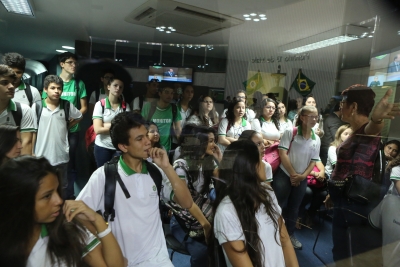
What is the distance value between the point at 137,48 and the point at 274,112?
3.19ft

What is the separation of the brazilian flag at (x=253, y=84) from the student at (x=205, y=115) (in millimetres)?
253

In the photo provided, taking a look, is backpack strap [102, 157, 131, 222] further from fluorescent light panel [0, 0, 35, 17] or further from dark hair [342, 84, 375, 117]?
dark hair [342, 84, 375, 117]

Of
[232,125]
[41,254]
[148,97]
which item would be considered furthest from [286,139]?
[41,254]

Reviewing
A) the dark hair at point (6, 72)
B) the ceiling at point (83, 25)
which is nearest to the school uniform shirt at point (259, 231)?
the ceiling at point (83, 25)

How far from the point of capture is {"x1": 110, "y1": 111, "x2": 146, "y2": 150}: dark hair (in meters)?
1.43

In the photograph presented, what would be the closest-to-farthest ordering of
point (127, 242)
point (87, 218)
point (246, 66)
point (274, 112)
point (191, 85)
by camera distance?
point (87, 218) < point (127, 242) < point (191, 85) < point (246, 66) < point (274, 112)

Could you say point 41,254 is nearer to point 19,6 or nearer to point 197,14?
point 19,6

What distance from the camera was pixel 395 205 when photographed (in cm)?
221

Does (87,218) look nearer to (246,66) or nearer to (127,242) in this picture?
(127,242)

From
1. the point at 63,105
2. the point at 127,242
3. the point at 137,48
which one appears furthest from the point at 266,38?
the point at 127,242

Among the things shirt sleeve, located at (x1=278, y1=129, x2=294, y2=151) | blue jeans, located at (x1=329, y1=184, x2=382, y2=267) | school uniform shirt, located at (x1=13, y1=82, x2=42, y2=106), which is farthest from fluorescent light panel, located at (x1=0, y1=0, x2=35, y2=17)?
blue jeans, located at (x1=329, y1=184, x2=382, y2=267)

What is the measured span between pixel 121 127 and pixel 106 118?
0.08 meters

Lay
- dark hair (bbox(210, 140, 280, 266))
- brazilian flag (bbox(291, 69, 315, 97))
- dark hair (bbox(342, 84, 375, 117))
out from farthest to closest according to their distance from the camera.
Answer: dark hair (bbox(342, 84, 375, 117))
brazilian flag (bbox(291, 69, 315, 97))
dark hair (bbox(210, 140, 280, 266))

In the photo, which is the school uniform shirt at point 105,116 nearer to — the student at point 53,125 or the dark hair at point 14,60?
the student at point 53,125
